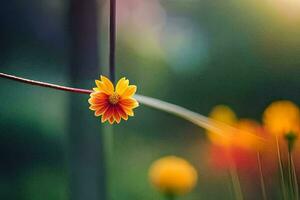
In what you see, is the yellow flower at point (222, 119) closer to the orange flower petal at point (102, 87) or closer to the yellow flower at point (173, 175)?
the yellow flower at point (173, 175)

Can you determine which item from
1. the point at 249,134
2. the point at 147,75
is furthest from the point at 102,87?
the point at 249,134

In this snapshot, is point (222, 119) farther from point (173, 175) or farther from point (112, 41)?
point (112, 41)

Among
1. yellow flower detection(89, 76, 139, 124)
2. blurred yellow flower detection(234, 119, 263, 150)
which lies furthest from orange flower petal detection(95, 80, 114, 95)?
blurred yellow flower detection(234, 119, 263, 150)

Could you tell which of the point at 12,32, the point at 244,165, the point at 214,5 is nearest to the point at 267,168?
the point at 244,165

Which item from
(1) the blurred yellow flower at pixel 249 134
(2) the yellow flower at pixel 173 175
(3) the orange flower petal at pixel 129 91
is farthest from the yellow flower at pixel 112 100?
(1) the blurred yellow flower at pixel 249 134

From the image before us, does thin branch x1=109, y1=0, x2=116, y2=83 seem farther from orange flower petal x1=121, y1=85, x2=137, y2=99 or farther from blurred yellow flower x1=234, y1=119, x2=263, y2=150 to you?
blurred yellow flower x1=234, y1=119, x2=263, y2=150
